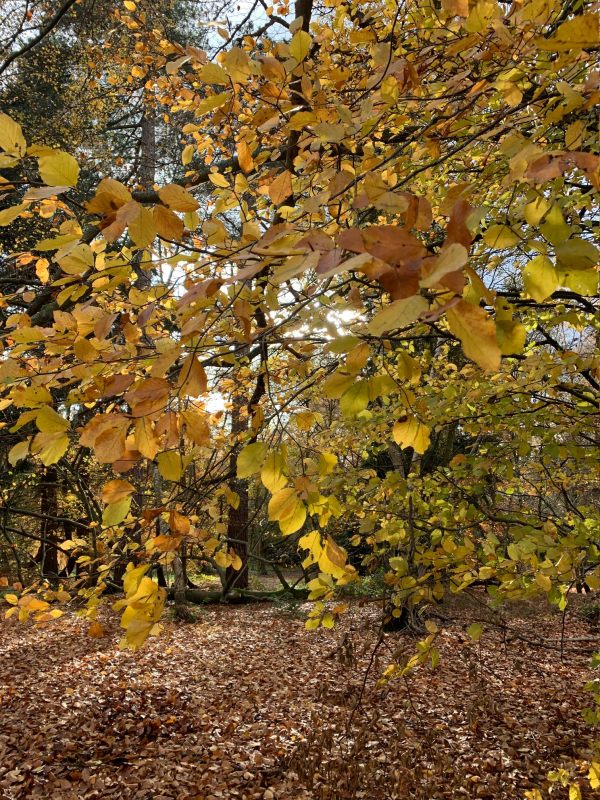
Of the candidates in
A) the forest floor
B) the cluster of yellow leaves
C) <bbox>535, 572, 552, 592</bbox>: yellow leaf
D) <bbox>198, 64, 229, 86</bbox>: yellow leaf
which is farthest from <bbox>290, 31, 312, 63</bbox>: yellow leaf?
the forest floor

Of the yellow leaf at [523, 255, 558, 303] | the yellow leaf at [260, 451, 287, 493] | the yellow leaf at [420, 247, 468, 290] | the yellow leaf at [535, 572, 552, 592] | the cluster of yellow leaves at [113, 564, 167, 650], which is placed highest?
the yellow leaf at [523, 255, 558, 303]

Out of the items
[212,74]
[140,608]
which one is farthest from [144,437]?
[212,74]

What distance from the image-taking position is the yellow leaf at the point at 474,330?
518 mm

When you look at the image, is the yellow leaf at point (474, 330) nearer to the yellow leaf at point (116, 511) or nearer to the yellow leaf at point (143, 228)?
the yellow leaf at point (143, 228)

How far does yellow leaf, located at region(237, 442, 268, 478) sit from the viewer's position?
3.23ft

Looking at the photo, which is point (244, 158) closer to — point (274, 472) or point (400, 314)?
point (274, 472)

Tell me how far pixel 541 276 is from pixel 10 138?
2.92 ft

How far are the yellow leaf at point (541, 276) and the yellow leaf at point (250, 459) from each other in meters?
0.57

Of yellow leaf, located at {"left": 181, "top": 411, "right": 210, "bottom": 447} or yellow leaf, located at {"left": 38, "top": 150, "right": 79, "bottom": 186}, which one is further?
yellow leaf, located at {"left": 181, "top": 411, "right": 210, "bottom": 447}

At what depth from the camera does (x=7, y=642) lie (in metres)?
7.78

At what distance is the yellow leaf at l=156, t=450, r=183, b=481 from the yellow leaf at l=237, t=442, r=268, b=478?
12cm

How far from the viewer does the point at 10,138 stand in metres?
0.86

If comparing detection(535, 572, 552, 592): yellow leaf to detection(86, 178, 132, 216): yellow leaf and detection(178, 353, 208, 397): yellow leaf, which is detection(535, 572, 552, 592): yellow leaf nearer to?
detection(178, 353, 208, 397): yellow leaf

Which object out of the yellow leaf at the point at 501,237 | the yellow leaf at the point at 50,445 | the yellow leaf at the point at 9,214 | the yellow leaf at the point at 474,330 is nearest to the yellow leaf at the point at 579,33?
the yellow leaf at the point at 501,237
